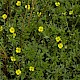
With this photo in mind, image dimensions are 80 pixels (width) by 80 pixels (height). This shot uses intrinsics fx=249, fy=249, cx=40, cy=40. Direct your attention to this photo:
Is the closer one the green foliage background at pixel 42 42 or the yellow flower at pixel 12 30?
the green foliage background at pixel 42 42

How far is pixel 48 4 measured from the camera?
3.14 m

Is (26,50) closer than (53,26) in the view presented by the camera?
Yes

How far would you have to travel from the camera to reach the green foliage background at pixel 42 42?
2.64 metres

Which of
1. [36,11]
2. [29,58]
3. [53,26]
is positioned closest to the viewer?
[29,58]

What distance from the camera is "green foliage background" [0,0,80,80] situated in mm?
2641

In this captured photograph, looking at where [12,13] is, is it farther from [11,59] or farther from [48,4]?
[11,59]

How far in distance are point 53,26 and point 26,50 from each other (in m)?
0.44

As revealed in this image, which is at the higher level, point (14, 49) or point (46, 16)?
point (46, 16)

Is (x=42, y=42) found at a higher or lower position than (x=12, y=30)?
lower

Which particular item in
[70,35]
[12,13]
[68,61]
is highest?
[12,13]

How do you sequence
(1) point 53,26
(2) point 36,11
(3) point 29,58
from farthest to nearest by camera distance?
(2) point 36,11
(1) point 53,26
(3) point 29,58

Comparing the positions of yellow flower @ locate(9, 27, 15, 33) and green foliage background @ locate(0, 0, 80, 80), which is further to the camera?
yellow flower @ locate(9, 27, 15, 33)

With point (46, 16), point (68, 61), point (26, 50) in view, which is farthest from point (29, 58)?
point (46, 16)

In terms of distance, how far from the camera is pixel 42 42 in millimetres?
2814
